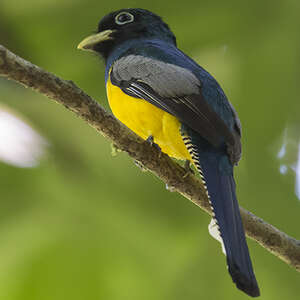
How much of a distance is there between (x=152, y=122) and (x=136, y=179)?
1277 mm

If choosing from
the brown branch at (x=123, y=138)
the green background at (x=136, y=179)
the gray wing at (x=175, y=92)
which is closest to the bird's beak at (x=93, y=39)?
the green background at (x=136, y=179)

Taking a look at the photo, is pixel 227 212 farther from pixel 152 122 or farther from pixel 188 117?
pixel 152 122

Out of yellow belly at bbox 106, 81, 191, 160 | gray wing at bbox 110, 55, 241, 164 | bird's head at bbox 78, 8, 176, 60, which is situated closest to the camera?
gray wing at bbox 110, 55, 241, 164

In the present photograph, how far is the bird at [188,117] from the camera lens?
3.01 meters

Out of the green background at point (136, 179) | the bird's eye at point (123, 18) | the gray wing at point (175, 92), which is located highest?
the gray wing at point (175, 92)

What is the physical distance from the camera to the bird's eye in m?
4.59

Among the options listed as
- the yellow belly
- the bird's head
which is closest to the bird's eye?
the bird's head

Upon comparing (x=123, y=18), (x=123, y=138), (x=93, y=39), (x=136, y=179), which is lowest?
(x=136, y=179)

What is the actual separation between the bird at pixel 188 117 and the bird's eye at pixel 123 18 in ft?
0.93

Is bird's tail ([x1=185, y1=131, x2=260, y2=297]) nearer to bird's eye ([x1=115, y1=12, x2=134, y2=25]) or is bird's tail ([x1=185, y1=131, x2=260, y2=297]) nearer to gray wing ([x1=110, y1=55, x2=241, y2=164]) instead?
gray wing ([x1=110, y1=55, x2=241, y2=164])

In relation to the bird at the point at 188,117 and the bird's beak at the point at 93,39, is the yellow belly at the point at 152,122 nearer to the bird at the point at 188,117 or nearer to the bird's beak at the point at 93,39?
the bird at the point at 188,117

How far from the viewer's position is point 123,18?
4.61m

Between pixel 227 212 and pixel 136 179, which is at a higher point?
pixel 227 212

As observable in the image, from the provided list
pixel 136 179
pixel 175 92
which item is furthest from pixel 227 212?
pixel 136 179
